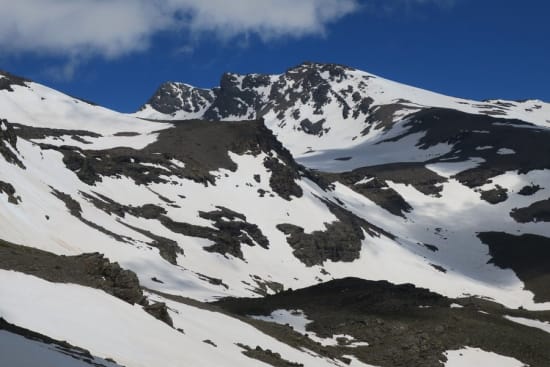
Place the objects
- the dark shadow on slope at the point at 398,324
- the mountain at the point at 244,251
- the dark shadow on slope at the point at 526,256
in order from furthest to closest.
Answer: the dark shadow on slope at the point at 526,256
the dark shadow on slope at the point at 398,324
the mountain at the point at 244,251

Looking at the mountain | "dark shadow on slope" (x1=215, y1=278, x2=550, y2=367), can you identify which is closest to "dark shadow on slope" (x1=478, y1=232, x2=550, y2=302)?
the mountain

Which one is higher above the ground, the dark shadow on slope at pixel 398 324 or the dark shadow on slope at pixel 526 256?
the dark shadow on slope at pixel 526 256

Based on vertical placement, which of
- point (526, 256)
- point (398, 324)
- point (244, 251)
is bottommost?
point (398, 324)

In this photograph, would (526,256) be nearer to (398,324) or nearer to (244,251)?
(244,251)

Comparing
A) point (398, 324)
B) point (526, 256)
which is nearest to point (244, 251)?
point (398, 324)

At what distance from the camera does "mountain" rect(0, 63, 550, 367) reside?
24.4 m

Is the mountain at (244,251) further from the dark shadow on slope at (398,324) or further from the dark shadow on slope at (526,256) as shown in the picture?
the dark shadow on slope at (526,256)

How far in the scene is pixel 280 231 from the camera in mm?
112312

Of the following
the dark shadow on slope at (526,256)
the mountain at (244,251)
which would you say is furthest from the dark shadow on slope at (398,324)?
the dark shadow on slope at (526,256)

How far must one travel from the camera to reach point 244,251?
327 ft

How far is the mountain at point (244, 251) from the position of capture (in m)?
A: 24.4

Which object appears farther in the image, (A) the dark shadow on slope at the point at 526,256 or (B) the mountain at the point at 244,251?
(A) the dark shadow on slope at the point at 526,256

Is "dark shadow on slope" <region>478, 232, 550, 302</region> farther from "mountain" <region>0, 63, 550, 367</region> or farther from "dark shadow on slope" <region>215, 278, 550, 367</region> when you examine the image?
"dark shadow on slope" <region>215, 278, 550, 367</region>

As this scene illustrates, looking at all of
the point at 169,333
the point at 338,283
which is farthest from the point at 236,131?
the point at 169,333
